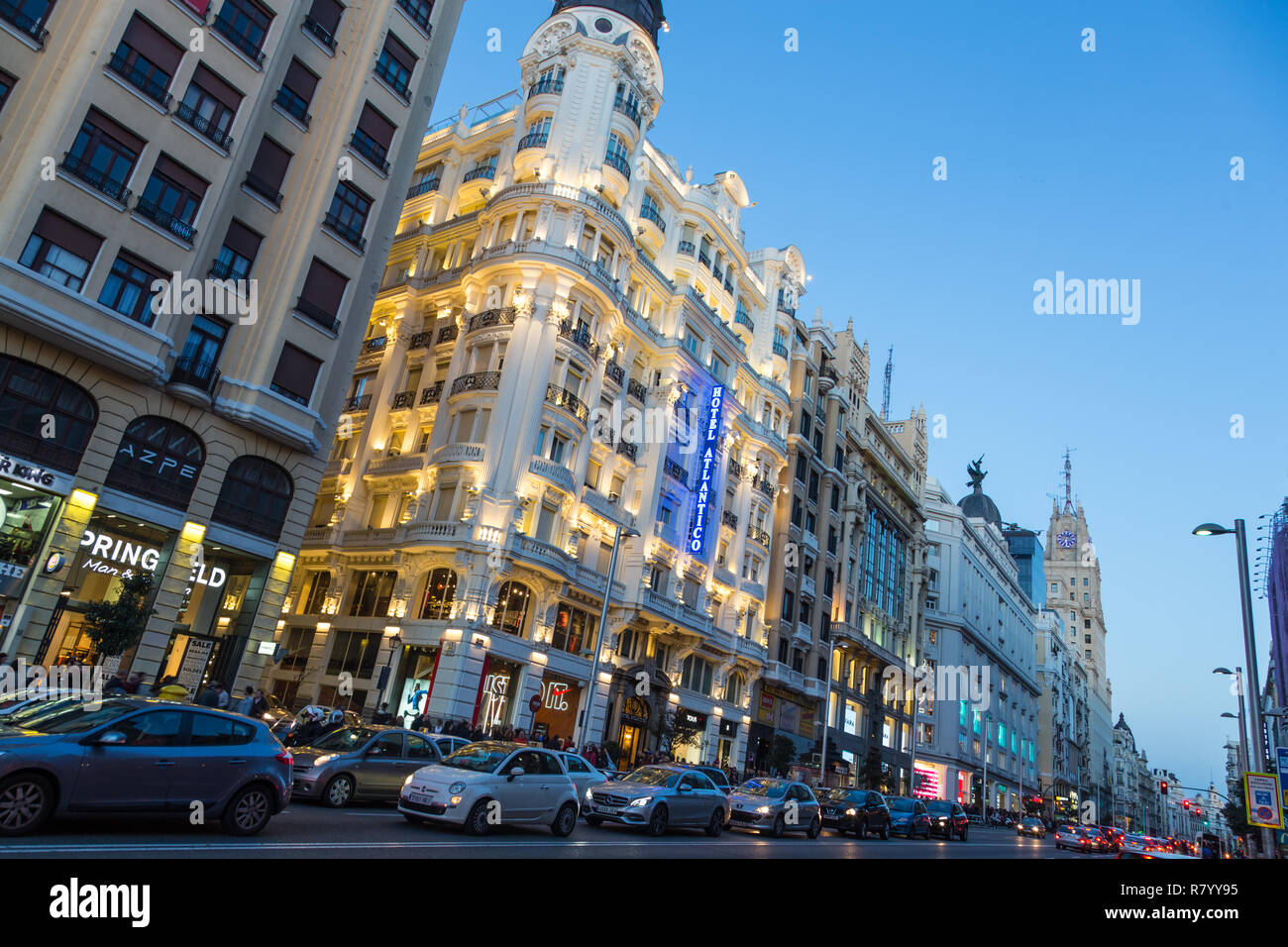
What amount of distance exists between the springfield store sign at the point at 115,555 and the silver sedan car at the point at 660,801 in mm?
15807

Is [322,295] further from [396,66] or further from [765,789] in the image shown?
[765,789]

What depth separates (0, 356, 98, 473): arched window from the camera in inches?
856

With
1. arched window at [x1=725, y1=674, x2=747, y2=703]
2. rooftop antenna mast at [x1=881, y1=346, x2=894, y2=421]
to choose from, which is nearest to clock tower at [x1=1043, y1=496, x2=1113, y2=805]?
rooftop antenna mast at [x1=881, y1=346, x2=894, y2=421]

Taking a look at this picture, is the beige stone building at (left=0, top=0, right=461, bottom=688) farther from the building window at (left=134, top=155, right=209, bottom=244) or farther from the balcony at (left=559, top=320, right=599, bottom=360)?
the balcony at (left=559, top=320, right=599, bottom=360)

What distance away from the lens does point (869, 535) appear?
68188mm

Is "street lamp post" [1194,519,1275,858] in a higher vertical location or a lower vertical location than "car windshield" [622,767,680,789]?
higher

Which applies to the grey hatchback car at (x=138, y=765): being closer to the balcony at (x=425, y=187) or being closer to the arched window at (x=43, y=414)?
the arched window at (x=43, y=414)

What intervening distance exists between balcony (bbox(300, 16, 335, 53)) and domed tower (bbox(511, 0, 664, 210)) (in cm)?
1092

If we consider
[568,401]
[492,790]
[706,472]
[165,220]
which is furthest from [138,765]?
[706,472]

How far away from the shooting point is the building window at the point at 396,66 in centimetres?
3172

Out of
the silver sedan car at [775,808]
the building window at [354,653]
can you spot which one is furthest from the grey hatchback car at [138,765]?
the building window at [354,653]
